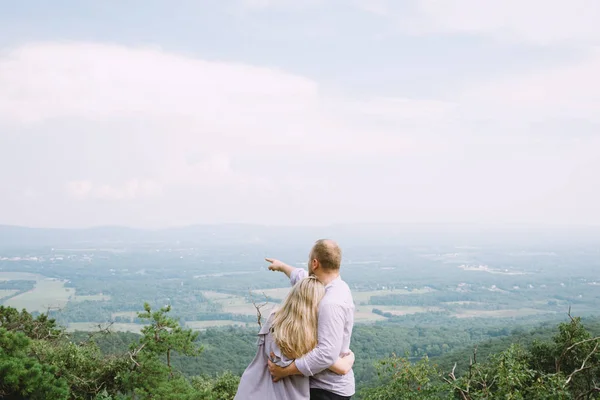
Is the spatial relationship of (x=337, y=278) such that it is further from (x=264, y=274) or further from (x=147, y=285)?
(x=264, y=274)

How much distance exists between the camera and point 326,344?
96.0 inches

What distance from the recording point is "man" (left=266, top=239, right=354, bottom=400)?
2.44 m

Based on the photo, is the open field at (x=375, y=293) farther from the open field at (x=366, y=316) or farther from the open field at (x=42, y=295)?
the open field at (x=42, y=295)

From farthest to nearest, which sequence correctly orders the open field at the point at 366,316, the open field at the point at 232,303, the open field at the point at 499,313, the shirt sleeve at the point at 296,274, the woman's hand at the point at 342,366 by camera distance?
the open field at the point at 499,313 < the open field at the point at 232,303 < the open field at the point at 366,316 < the shirt sleeve at the point at 296,274 < the woman's hand at the point at 342,366

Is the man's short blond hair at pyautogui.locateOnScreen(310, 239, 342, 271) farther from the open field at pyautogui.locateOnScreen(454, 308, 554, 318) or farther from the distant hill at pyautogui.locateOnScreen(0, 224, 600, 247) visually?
the distant hill at pyautogui.locateOnScreen(0, 224, 600, 247)

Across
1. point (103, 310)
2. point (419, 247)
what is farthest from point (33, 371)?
point (419, 247)

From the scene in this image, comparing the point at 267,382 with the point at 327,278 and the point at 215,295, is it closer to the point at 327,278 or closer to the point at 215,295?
the point at 327,278

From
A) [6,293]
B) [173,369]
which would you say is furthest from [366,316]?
[173,369]

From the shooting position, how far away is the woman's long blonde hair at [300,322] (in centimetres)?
246

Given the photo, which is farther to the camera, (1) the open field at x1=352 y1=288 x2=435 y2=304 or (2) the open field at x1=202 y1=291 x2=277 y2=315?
(1) the open field at x1=352 y1=288 x2=435 y2=304

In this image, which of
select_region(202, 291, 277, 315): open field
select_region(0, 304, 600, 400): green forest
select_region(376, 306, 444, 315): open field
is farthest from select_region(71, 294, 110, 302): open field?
select_region(0, 304, 600, 400): green forest

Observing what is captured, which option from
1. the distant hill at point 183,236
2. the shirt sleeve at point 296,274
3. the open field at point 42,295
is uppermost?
the shirt sleeve at point 296,274

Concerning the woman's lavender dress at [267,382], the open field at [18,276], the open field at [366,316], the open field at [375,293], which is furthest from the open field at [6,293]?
the woman's lavender dress at [267,382]

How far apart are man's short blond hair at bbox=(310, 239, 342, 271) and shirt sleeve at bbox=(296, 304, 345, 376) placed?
23 cm
